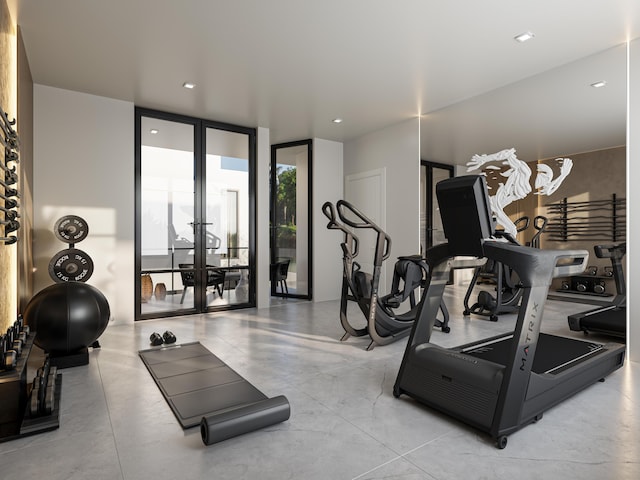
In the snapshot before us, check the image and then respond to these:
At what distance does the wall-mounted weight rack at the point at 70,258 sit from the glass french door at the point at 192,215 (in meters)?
1.01

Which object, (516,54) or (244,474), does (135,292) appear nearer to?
(244,474)

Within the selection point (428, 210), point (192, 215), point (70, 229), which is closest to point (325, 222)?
point (428, 210)

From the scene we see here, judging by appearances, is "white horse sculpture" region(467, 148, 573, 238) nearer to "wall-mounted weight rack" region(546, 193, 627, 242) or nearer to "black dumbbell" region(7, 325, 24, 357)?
"wall-mounted weight rack" region(546, 193, 627, 242)

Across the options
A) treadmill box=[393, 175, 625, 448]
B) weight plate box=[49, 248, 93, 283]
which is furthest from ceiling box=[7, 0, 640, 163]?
weight plate box=[49, 248, 93, 283]

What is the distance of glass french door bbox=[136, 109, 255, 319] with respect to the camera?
523 cm

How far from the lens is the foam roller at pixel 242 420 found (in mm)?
2020

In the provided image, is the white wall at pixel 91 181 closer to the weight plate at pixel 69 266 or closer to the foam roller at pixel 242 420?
the weight plate at pixel 69 266

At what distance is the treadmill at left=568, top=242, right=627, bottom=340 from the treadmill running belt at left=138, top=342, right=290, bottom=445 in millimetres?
3172

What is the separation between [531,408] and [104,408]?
8.61 feet

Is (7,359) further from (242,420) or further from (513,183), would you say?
(513,183)

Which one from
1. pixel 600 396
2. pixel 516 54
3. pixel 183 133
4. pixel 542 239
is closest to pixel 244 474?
pixel 600 396

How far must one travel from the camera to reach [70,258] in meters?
3.99

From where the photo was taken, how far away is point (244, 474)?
5.86 feet

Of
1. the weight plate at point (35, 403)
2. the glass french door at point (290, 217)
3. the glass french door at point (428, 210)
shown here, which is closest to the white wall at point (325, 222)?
the glass french door at point (290, 217)
